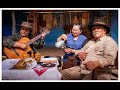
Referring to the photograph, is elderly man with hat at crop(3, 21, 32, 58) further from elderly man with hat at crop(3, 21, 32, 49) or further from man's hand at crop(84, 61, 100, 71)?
man's hand at crop(84, 61, 100, 71)

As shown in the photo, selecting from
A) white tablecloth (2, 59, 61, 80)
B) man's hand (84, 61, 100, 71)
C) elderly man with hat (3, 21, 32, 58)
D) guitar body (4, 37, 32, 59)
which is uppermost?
elderly man with hat (3, 21, 32, 58)

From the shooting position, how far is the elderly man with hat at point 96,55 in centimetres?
Result: 250

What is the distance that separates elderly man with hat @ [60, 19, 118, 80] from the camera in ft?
8.21

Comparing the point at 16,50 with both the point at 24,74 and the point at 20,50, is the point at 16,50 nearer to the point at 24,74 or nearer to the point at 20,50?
the point at 20,50

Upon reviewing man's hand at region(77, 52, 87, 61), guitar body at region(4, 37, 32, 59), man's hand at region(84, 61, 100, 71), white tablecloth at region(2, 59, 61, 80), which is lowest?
white tablecloth at region(2, 59, 61, 80)

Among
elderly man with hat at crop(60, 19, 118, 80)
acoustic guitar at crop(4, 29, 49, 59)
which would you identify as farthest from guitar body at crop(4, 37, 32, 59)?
elderly man with hat at crop(60, 19, 118, 80)

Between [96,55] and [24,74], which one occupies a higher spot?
[96,55]

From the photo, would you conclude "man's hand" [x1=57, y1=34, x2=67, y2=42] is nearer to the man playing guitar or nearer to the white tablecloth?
the man playing guitar

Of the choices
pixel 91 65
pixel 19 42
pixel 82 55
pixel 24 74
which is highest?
pixel 19 42

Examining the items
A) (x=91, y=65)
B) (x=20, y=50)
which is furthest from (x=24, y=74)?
(x=91, y=65)

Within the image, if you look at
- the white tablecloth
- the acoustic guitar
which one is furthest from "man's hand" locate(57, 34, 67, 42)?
the white tablecloth

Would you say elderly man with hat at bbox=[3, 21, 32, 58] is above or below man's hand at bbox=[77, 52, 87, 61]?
above

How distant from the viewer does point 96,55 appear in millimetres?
2527
